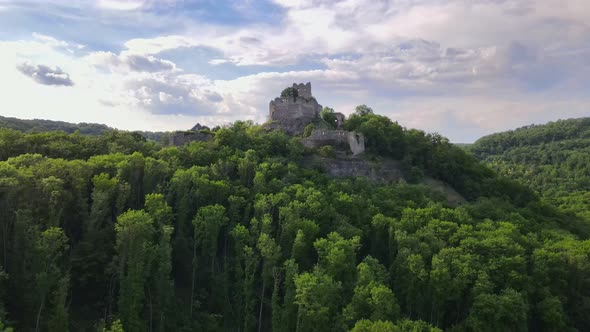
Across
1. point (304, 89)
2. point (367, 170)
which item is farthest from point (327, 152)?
point (304, 89)

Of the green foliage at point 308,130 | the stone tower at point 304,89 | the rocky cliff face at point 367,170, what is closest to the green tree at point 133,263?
the rocky cliff face at point 367,170

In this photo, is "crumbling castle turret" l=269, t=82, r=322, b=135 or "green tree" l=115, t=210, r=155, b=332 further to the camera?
"crumbling castle turret" l=269, t=82, r=322, b=135

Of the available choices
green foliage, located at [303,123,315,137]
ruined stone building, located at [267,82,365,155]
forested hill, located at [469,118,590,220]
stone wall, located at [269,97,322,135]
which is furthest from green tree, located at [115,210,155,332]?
forested hill, located at [469,118,590,220]

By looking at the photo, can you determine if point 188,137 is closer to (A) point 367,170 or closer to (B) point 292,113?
(B) point 292,113

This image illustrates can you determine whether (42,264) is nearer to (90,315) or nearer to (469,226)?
(90,315)

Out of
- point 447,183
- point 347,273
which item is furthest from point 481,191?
point 347,273

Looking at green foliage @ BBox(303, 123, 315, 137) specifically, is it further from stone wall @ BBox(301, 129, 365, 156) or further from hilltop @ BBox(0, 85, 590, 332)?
hilltop @ BBox(0, 85, 590, 332)
